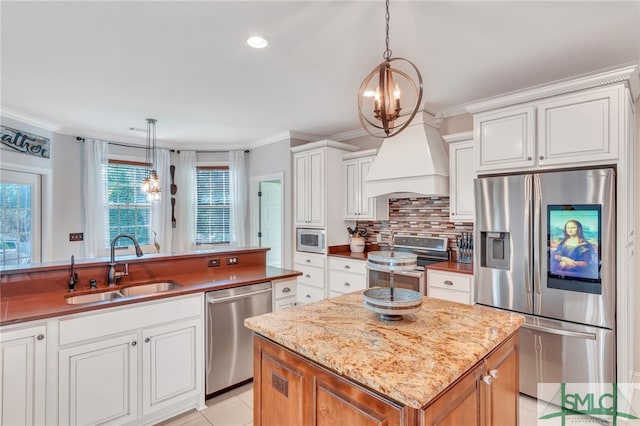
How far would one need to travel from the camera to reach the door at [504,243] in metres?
2.64

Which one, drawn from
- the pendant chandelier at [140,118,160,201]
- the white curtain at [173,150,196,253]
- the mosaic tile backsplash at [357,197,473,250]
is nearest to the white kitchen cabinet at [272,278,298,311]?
the mosaic tile backsplash at [357,197,473,250]

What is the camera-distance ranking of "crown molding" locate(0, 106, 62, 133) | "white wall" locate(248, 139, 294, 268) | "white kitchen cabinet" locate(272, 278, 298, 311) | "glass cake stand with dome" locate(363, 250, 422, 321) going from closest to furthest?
"glass cake stand with dome" locate(363, 250, 422, 321) → "white kitchen cabinet" locate(272, 278, 298, 311) → "crown molding" locate(0, 106, 62, 133) → "white wall" locate(248, 139, 294, 268)

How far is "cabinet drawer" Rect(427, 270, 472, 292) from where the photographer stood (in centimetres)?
306

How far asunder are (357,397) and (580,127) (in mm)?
2569

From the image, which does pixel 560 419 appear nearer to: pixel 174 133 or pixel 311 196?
pixel 311 196

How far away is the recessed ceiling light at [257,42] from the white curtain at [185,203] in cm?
387

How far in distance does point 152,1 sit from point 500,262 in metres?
3.14

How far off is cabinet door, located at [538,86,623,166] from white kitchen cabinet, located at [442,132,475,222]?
764 millimetres

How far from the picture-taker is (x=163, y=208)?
18.1 ft

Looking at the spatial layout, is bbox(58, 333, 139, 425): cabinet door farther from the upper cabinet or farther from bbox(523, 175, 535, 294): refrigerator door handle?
the upper cabinet

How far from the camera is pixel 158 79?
2.92 metres

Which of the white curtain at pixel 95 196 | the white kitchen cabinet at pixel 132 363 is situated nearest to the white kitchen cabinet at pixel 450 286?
the white kitchen cabinet at pixel 132 363

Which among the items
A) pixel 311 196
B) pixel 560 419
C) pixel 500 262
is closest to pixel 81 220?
pixel 311 196

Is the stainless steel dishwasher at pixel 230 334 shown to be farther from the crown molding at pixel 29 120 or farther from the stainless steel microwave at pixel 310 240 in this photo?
the crown molding at pixel 29 120
